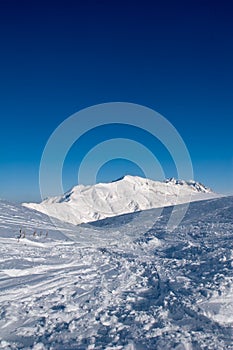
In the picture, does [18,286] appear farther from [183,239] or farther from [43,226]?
[43,226]

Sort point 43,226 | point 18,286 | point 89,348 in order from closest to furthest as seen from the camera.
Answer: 1. point 89,348
2. point 18,286
3. point 43,226

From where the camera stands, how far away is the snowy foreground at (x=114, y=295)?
905cm

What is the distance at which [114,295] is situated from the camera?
41.8 feet

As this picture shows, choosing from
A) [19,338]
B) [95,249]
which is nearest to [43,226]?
[95,249]

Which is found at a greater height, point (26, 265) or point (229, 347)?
point (26, 265)

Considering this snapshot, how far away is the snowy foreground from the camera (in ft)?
29.7

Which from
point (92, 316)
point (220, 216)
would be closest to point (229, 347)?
point (92, 316)

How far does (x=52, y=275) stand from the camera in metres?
15.6

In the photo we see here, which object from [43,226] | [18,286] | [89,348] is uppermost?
[43,226]

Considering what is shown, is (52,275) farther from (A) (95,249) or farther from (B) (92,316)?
(A) (95,249)

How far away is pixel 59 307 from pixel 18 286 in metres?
2.62

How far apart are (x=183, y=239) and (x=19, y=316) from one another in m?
18.5

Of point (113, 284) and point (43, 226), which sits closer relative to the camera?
point (113, 284)

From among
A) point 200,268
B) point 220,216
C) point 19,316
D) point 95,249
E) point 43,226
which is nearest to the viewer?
point 19,316
